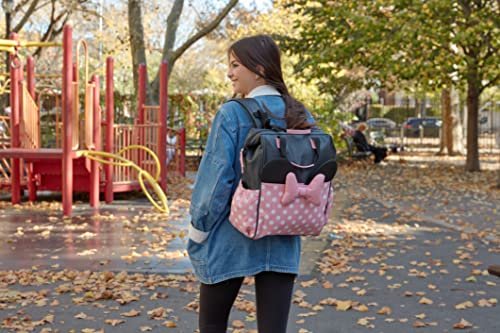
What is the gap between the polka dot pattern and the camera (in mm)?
3426

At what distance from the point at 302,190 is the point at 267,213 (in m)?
0.17

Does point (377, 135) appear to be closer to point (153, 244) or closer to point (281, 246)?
point (153, 244)

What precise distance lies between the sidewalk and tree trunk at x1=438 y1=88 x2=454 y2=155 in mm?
16319

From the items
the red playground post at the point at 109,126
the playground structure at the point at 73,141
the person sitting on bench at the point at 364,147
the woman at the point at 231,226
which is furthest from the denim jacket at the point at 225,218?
the person sitting on bench at the point at 364,147

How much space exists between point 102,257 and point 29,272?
101 centimetres

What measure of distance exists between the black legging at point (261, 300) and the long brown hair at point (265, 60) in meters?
0.65

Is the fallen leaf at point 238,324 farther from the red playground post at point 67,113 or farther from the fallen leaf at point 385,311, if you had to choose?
the red playground post at point 67,113

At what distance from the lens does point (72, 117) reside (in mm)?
12531

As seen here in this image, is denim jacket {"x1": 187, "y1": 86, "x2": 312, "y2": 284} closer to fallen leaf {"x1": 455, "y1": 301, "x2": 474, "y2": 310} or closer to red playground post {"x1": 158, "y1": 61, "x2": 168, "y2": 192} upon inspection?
fallen leaf {"x1": 455, "y1": 301, "x2": 474, "y2": 310}

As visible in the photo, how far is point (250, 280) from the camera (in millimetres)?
7223

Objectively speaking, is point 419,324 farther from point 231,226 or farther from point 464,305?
point 231,226

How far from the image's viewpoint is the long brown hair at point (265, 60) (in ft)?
11.8

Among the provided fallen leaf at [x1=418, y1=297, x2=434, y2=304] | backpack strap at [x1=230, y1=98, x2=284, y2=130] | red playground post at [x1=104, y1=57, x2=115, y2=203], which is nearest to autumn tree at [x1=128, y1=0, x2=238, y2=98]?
red playground post at [x1=104, y1=57, x2=115, y2=203]

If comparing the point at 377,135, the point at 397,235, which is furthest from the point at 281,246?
the point at 377,135
